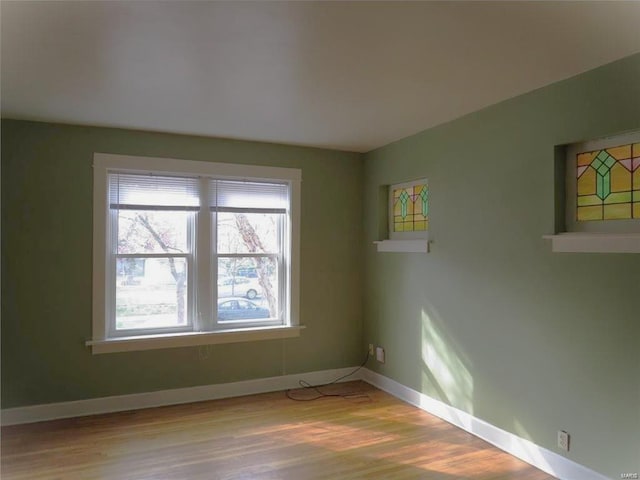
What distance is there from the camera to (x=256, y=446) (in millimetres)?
3160

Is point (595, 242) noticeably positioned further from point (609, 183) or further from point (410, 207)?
point (410, 207)

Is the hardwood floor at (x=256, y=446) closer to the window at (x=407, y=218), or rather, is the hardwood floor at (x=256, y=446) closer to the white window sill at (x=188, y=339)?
the white window sill at (x=188, y=339)

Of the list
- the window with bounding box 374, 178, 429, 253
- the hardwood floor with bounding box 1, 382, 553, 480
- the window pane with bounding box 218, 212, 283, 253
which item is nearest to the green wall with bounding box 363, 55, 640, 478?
the window with bounding box 374, 178, 429, 253

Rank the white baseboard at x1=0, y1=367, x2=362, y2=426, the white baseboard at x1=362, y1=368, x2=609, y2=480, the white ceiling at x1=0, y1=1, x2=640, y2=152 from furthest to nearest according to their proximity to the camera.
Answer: the white baseboard at x1=0, y1=367, x2=362, y2=426, the white baseboard at x1=362, y1=368, x2=609, y2=480, the white ceiling at x1=0, y1=1, x2=640, y2=152

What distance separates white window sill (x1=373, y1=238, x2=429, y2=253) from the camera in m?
3.94

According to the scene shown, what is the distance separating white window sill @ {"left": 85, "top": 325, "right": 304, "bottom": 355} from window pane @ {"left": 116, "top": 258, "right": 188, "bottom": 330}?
16 cm

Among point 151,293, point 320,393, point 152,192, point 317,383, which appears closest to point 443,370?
point 320,393

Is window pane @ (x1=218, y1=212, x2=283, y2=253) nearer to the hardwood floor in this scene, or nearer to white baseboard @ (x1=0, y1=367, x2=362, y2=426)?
white baseboard @ (x1=0, y1=367, x2=362, y2=426)

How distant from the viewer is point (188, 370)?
411cm

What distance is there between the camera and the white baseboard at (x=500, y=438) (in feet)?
8.79

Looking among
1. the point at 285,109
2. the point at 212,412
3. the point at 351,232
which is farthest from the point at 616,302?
the point at 212,412

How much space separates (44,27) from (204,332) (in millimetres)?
2781

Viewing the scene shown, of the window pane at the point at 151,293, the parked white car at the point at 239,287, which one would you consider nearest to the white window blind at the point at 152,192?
the window pane at the point at 151,293

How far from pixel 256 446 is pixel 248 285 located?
1.65 meters
